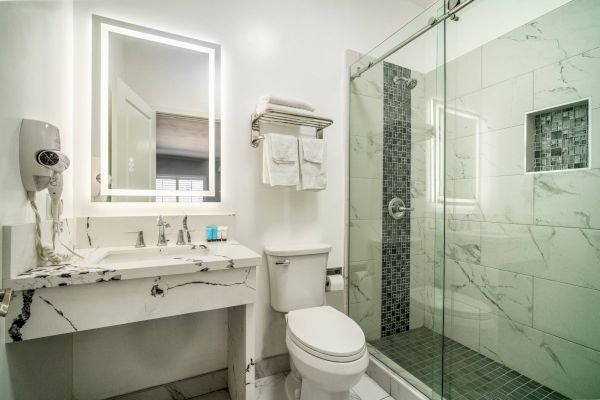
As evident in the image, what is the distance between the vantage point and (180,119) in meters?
1.45

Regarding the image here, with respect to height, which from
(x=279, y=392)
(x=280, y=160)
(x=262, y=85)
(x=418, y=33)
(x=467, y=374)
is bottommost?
(x=279, y=392)

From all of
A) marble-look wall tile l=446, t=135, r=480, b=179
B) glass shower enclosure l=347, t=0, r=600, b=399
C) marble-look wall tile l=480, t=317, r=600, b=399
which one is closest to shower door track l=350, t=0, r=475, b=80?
glass shower enclosure l=347, t=0, r=600, b=399

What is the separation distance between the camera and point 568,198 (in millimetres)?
1257

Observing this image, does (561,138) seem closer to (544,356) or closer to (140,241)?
(544,356)

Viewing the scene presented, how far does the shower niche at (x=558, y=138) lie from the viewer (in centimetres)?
121

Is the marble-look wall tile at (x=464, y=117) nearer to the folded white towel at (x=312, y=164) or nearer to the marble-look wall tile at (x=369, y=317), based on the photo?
the folded white towel at (x=312, y=164)

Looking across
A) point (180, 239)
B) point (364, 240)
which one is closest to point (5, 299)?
point (180, 239)

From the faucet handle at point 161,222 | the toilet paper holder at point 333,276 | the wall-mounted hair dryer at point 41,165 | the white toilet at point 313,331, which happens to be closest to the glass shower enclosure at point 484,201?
the toilet paper holder at point 333,276

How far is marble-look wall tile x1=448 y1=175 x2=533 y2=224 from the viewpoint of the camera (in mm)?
1402

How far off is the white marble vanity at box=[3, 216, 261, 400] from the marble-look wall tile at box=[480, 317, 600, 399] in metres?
1.33

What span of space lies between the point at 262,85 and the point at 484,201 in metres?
1.49

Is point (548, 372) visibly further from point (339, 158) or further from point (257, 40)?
point (257, 40)

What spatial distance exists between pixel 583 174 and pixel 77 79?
2400 mm

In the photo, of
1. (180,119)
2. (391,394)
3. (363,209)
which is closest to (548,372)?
(391,394)
